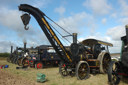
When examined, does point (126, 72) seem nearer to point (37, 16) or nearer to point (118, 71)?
point (118, 71)

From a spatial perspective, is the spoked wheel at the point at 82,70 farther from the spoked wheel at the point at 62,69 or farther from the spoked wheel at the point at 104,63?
the spoked wheel at the point at 104,63

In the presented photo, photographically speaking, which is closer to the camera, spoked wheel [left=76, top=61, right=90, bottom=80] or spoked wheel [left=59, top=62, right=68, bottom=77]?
spoked wheel [left=76, top=61, right=90, bottom=80]

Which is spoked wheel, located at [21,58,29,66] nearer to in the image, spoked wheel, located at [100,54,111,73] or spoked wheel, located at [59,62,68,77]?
spoked wheel, located at [59,62,68,77]

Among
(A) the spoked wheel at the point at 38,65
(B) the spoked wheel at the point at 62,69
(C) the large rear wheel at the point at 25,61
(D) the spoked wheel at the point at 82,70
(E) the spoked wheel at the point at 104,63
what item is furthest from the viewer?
(C) the large rear wheel at the point at 25,61

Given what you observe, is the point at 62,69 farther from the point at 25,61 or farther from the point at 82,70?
the point at 25,61

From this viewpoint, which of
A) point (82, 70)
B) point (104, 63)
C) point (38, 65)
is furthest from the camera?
point (38, 65)

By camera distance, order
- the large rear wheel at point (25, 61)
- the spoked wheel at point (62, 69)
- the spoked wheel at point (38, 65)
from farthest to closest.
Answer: the large rear wheel at point (25, 61) < the spoked wheel at point (38, 65) < the spoked wheel at point (62, 69)

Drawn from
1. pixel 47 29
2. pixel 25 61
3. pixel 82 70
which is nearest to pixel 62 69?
pixel 82 70

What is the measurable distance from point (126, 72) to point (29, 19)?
6087 millimetres

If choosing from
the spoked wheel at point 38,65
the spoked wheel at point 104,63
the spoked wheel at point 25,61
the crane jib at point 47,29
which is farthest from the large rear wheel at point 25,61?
the spoked wheel at point 104,63

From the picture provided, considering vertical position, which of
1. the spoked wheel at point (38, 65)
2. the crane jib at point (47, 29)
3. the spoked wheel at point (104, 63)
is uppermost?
the crane jib at point (47, 29)

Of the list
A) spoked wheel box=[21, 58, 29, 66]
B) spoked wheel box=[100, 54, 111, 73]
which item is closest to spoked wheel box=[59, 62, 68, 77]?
spoked wheel box=[100, 54, 111, 73]

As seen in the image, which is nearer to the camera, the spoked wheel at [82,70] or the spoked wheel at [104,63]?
the spoked wheel at [82,70]

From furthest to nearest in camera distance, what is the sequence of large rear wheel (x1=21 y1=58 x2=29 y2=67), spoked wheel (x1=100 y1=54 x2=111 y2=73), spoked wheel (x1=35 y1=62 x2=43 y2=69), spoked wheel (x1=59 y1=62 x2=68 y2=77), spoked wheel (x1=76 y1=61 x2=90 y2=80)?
large rear wheel (x1=21 y1=58 x2=29 y2=67), spoked wheel (x1=35 y1=62 x2=43 y2=69), spoked wheel (x1=100 y1=54 x2=111 y2=73), spoked wheel (x1=59 y1=62 x2=68 y2=77), spoked wheel (x1=76 y1=61 x2=90 y2=80)
